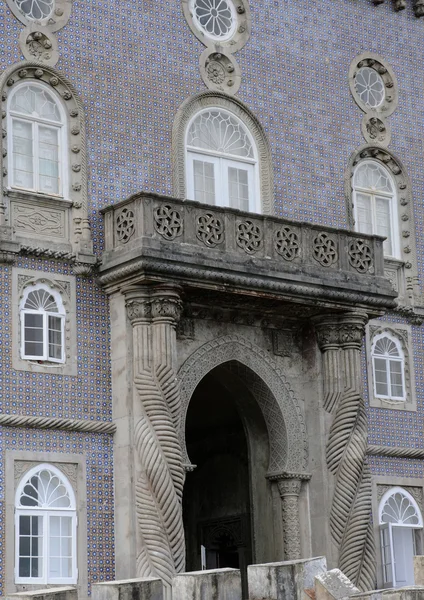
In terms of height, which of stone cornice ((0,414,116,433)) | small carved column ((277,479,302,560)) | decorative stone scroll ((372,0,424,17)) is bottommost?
small carved column ((277,479,302,560))

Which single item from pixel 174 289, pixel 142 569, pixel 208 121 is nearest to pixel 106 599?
pixel 142 569

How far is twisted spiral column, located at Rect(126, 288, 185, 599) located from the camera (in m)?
27.0

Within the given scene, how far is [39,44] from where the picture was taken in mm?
28953

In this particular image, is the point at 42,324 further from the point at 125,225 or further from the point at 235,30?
the point at 235,30

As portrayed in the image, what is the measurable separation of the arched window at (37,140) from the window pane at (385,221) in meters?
7.95

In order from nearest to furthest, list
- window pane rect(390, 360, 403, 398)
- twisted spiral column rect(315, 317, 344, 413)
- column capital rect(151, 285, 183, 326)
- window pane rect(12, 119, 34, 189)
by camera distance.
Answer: column capital rect(151, 285, 183, 326) → window pane rect(12, 119, 34, 189) → twisted spiral column rect(315, 317, 344, 413) → window pane rect(390, 360, 403, 398)

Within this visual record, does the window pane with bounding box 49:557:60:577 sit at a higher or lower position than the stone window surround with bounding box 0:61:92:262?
lower

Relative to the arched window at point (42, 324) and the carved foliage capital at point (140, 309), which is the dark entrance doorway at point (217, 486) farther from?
the arched window at point (42, 324)

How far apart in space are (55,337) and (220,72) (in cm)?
721

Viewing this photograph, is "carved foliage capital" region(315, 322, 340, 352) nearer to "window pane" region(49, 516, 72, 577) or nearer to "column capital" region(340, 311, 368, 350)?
"column capital" region(340, 311, 368, 350)

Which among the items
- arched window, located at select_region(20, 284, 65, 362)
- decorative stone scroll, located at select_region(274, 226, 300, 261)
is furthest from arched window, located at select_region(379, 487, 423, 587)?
arched window, located at select_region(20, 284, 65, 362)

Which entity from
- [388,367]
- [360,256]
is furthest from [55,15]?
[388,367]

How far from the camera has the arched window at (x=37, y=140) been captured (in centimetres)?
2838

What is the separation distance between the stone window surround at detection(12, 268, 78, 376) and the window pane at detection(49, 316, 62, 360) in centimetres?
12
